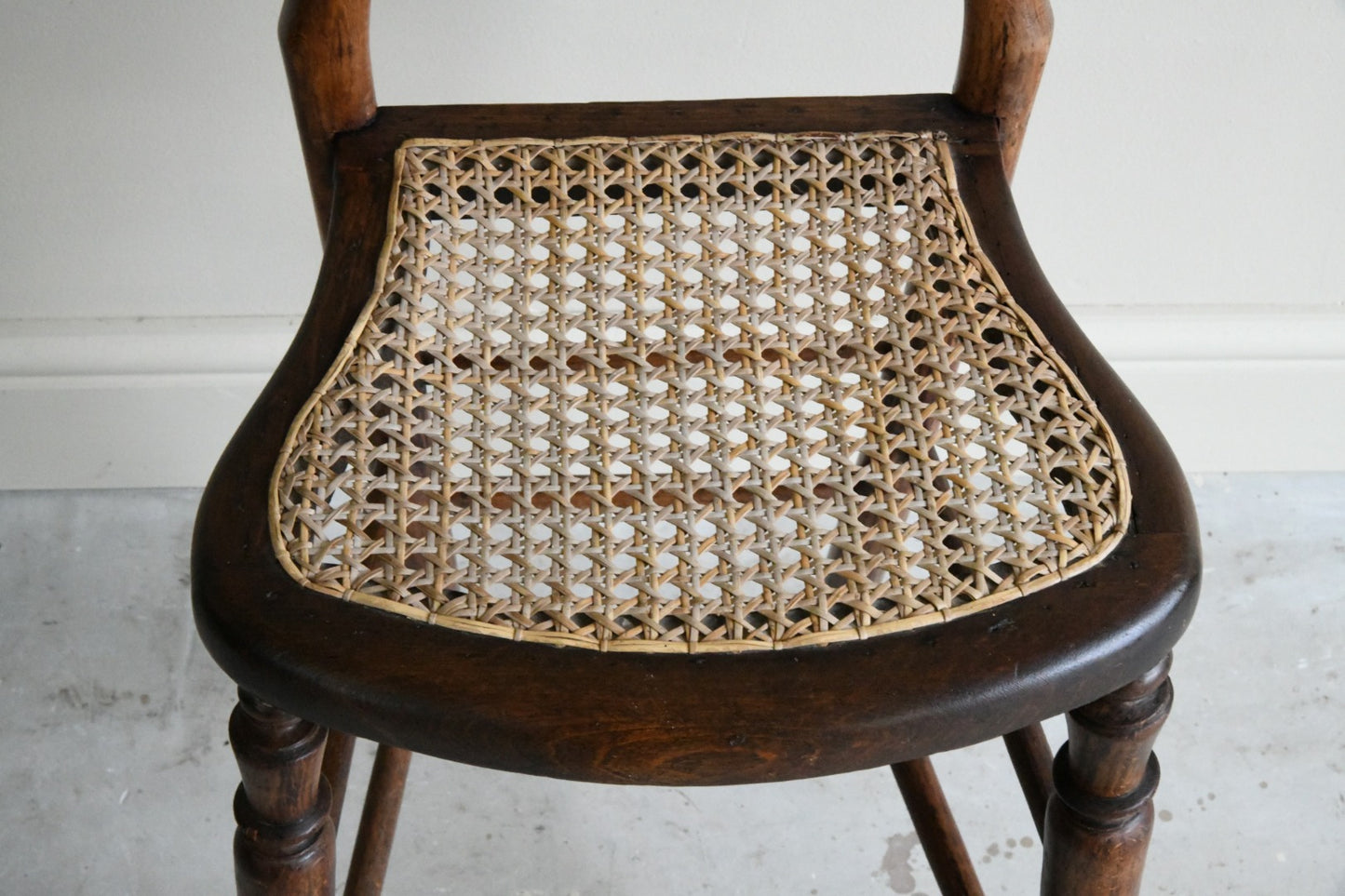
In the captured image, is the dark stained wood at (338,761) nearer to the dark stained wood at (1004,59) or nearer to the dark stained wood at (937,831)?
the dark stained wood at (937,831)

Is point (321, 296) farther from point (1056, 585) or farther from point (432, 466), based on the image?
point (1056, 585)

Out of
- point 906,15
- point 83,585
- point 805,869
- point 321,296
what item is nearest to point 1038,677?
point 321,296

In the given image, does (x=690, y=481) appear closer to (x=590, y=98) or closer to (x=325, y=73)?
(x=325, y=73)

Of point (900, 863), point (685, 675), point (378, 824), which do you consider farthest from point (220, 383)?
point (685, 675)

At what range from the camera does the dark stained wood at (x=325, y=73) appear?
2.18 feet

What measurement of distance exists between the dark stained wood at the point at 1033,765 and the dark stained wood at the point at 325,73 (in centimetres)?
46

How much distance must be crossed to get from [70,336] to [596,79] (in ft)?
1.62

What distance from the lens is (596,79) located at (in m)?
1.02

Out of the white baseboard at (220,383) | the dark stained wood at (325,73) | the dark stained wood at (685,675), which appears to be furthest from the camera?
the white baseboard at (220,383)

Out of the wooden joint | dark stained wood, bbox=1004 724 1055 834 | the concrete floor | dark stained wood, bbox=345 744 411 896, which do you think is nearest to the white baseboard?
the concrete floor

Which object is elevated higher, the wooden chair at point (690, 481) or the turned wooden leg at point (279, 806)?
the wooden chair at point (690, 481)

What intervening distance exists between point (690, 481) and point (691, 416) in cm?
6

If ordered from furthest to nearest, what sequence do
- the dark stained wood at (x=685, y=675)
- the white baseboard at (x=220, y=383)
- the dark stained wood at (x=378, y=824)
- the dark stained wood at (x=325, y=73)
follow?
1. the white baseboard at (x=220, y=383)
2. the dark stained wood at (x=378, y=824)
3. the dark stained wood at (x=325, y=73)
4. the dark stained wood at (x=685, y=675)

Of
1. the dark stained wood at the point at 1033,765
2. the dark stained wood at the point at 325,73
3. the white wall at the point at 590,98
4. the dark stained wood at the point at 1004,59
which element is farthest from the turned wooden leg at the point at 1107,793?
the white wall at the point at 590,98
